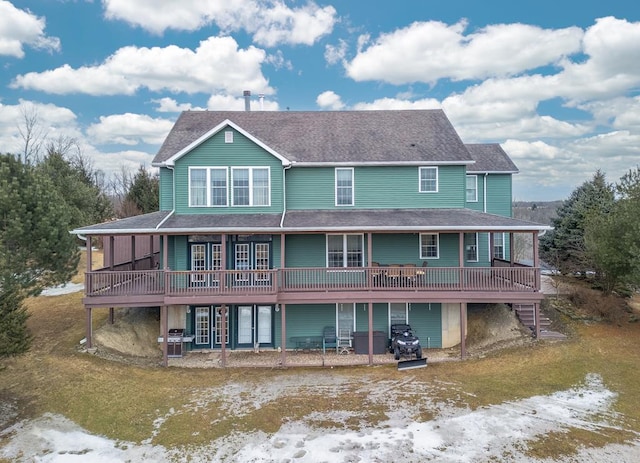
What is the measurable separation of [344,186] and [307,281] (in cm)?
494

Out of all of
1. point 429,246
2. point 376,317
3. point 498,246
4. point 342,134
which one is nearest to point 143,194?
point 342,134

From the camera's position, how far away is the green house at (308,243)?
586 inches

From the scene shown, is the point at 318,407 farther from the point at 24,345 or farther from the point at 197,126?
the point at 197,126

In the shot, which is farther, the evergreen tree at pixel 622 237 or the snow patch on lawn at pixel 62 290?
the snow patch on lawn at pixel 62 290

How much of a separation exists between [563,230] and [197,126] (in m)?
25.1

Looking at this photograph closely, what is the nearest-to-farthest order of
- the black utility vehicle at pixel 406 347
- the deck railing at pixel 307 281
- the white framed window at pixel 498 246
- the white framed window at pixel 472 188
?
the deck railing at pixel 307 281
the black utility vehicle at pixel 406 347
the white framed window at pixel 472 188
the white framed window at pixel 498 246

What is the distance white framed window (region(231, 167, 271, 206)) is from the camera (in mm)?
16875

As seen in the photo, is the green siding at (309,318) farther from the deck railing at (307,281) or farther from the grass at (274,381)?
the grass at (274,381)

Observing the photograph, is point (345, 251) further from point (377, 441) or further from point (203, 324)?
point (377, 441)

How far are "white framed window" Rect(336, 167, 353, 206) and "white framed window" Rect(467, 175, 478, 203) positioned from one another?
767 centimetres

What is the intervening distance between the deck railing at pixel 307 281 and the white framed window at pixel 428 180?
13.0 ft

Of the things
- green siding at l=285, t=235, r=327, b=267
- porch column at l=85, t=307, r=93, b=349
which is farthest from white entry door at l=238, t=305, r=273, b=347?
porch column at l=85, t=307, r=93, b=349

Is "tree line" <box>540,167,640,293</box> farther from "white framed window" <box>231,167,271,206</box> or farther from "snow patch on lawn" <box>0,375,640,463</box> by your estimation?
"white framed window" <box>231,167,271,206</box>

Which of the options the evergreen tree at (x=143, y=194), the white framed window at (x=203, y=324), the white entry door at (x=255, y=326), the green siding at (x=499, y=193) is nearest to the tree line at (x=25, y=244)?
the white framed window at (x=203, y=324)
